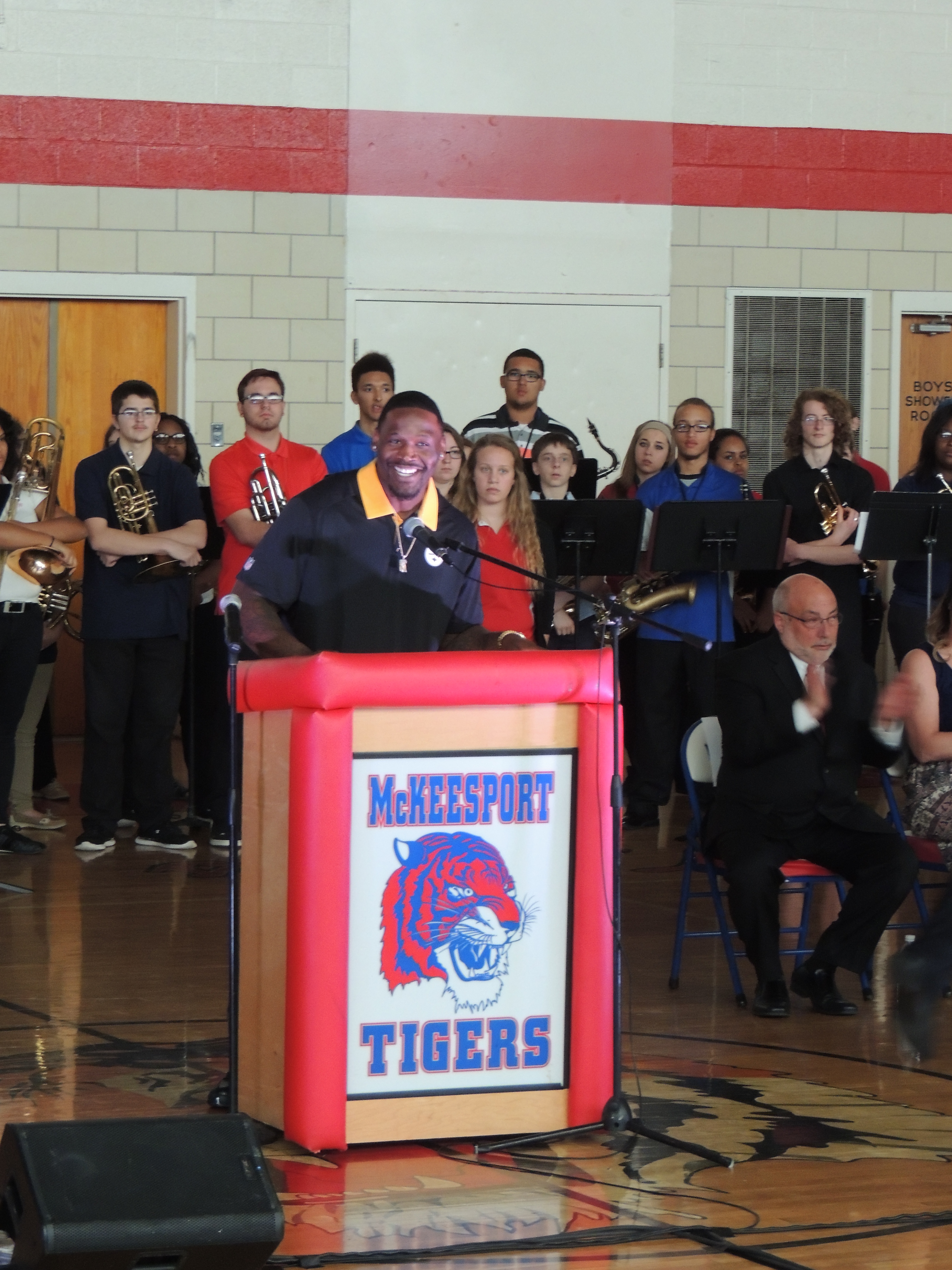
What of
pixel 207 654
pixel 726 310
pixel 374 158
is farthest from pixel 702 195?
pixel 207 654

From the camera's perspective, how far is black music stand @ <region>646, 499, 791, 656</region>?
6812 millimetres

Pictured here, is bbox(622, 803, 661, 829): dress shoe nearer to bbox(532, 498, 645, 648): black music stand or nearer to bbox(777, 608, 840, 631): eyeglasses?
bbox(532, 498, 645, 648): black music stand

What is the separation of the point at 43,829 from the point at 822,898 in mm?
3094

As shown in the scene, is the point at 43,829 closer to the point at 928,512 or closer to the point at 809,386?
the point at 928,512

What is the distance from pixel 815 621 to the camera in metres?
4.91

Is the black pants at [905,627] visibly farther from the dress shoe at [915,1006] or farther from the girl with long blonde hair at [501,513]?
the dress shoe at [915,1006]

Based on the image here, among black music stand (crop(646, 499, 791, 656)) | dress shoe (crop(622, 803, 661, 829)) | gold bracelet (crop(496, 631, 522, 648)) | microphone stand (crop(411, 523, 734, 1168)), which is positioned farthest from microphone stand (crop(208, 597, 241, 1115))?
dress shoe (crop(622, 803, 661, 829))

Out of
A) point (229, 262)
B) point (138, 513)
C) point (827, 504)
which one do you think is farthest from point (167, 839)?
point (229, 262)

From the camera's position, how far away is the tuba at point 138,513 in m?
6.65

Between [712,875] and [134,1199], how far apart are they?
2756mm

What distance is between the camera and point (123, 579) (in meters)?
6.70

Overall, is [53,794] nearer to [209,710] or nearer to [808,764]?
[209,710]

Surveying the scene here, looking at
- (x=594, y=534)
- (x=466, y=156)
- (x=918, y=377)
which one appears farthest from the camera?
(x=918, y=377)

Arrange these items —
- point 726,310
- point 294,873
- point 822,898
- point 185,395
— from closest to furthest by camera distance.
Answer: point 294,873, point 822,898, point 185,395, point 726,310
